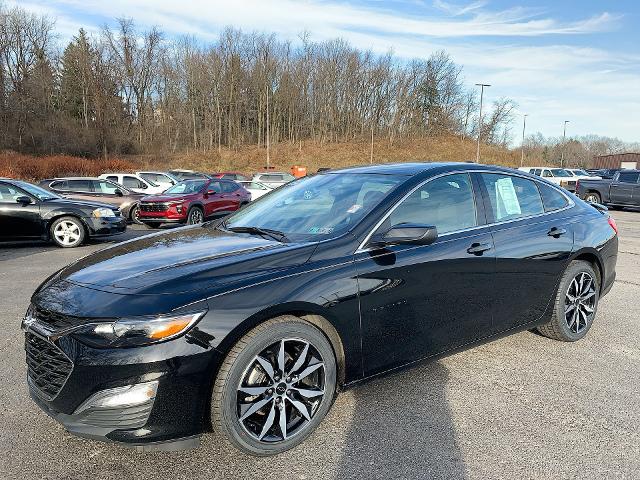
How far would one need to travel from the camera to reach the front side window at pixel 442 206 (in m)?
3.34

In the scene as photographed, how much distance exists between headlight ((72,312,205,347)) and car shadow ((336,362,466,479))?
115 cm

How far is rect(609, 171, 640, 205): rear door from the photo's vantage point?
20.3 metres

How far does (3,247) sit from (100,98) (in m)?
52.8

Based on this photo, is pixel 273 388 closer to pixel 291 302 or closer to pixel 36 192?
pixel 291 302

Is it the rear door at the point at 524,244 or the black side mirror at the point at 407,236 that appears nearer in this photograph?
the black side mirror at the point at 407,236

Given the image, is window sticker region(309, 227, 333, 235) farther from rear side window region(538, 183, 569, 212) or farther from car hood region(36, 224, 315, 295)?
rear side window region(538, 183, 569, 212)

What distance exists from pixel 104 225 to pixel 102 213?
0.89 feet

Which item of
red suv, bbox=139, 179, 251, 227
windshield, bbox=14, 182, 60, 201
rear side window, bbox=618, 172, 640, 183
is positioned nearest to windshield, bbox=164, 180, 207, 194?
red suv, bbox=139, 179, 251, 227

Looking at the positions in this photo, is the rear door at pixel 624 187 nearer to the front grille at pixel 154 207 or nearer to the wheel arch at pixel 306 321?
the front grille at pixel 154 207

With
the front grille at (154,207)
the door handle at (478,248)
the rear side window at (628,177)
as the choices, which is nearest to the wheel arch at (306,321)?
the door handle at (478,248)

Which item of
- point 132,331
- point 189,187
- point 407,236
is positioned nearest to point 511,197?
point 407,236

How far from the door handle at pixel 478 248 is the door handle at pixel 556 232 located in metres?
0.85

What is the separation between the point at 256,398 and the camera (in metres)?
2.62

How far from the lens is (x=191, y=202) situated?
47.9 ft
